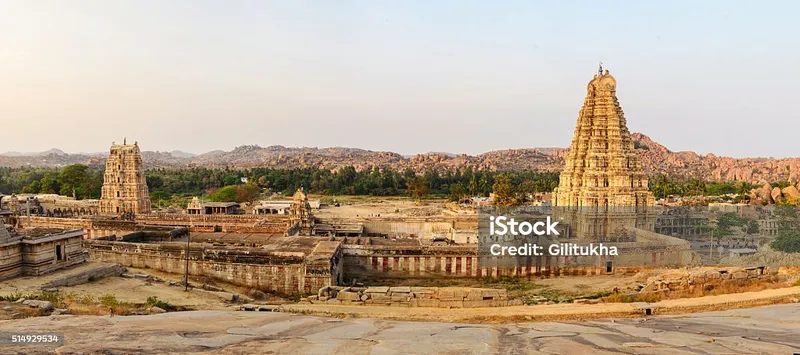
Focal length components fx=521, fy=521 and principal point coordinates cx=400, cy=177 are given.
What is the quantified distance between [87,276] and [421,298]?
44.6 ft

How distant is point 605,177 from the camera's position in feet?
127

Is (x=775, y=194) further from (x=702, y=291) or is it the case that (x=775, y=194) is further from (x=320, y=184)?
(x=320, y=184)

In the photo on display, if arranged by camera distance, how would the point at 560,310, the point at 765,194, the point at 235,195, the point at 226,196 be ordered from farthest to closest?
the point at 235,195
the point at 226,196
the point at 765,194
the point at 560,310

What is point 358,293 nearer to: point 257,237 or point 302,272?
point 302,272

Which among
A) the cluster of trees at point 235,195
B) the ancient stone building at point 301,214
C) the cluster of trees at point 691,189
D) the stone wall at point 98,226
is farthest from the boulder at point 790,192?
the stone wall at point 98,226

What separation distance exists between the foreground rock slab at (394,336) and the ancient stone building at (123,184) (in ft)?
132

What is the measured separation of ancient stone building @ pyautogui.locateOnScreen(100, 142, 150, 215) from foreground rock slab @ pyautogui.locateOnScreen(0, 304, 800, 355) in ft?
132

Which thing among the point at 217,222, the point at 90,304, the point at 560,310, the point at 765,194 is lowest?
the point at 560,310

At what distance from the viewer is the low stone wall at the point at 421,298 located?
2069cm

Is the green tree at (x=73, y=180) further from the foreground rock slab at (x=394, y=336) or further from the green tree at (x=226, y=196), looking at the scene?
the foreground rock slab at (x=394, y=336)

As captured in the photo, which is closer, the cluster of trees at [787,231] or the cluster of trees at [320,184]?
the cluster of trees at [787,231]

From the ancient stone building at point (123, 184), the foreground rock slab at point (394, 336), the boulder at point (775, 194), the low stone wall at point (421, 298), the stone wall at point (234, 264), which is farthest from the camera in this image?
the boulder at point (775, 194)

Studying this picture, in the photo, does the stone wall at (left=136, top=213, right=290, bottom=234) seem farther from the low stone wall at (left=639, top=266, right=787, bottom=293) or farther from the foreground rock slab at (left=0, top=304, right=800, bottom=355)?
the foreground rock slab at (left=0, top=304, right=800, bottom=355)

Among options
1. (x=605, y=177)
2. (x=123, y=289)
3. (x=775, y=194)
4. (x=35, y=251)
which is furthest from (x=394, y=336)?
(x=775, y=194)
